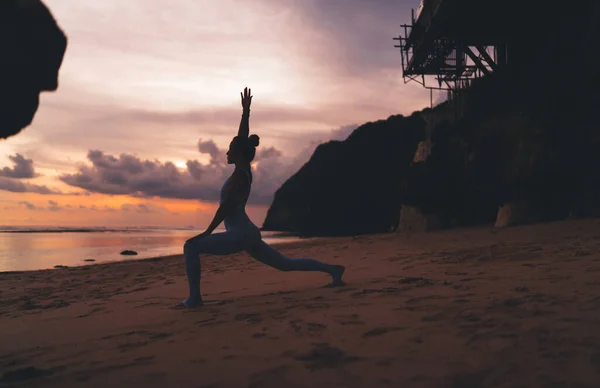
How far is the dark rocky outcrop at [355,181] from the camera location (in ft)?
258

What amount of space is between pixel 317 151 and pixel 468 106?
6978 cm

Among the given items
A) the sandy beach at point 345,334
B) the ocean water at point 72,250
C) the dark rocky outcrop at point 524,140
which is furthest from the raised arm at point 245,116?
the dark rocky outcrop at point 524,140

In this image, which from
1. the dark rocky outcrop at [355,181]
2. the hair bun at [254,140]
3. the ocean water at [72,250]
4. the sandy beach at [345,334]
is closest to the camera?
the sandy beach at [345,334]

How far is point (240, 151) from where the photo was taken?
4582mm

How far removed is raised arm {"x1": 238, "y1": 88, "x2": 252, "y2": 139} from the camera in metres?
4.80

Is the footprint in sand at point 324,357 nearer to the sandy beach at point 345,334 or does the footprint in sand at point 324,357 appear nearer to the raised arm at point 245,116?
the sandy beach at point 345,334

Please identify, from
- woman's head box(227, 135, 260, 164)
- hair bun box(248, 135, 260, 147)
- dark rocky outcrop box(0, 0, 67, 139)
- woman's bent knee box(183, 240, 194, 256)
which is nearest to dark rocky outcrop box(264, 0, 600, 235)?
hair bun box(248, 135, 260, 147)

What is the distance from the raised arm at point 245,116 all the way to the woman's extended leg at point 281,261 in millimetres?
1216

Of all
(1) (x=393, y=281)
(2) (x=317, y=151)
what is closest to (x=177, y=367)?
(1) (x=393, y=281)

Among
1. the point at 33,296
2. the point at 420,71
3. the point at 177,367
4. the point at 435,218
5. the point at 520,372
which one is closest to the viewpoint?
the point at 520,372

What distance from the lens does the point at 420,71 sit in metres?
22.7

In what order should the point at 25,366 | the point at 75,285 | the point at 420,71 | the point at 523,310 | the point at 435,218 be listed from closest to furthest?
the point at 25,366
the point at 523,310
the point at 75,285
the point at 435,218
the point at 420,71

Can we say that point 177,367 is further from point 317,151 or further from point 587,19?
point 317,151

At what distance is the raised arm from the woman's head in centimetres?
13
